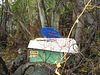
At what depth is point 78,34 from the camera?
281 centimetres

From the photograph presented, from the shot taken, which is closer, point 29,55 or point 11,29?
point 29,55

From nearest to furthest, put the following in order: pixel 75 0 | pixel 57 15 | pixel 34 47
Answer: pixel 34 47, pixel 75 0, pixel 57 15

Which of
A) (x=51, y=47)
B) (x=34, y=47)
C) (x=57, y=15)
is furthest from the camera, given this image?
(x=57, y=15)

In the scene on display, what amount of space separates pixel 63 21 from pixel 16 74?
3330 mm

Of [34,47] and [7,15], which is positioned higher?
[7,15]

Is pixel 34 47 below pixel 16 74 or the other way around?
the other way around

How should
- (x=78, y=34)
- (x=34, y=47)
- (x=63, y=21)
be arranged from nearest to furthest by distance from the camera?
(x=34, y=47) < (x=78, y=34) < (x=63, y=21)

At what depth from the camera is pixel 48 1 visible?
3.90m

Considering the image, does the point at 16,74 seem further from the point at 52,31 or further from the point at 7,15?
the point at 7,15

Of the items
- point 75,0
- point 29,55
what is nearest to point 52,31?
point 29,55

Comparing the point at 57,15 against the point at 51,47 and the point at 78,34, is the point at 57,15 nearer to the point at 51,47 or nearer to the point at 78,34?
the point at 78,34

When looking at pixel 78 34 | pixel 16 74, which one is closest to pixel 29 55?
pixel 16 74

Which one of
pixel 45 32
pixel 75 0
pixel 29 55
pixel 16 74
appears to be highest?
pixel 75 0

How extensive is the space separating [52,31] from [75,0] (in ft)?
3.01
